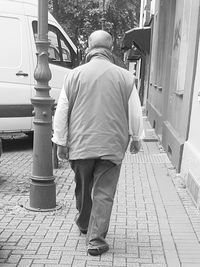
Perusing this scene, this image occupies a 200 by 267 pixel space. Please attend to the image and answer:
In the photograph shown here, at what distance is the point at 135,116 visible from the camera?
3957mm

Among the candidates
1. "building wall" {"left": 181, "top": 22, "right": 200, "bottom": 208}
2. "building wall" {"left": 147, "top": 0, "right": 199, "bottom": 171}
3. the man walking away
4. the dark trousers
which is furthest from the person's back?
"building wall" {"left": 147, "top": 0, "right": 199, "bottom": 171}

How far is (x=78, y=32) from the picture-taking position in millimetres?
22719

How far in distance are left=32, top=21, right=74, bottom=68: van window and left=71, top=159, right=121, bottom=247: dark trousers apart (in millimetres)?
5660

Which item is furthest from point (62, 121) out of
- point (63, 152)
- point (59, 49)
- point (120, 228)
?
point (59, 49)

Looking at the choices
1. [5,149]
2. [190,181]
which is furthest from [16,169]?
[190,181]

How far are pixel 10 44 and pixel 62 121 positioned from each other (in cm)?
513

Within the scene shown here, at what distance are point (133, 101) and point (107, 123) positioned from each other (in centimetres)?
31

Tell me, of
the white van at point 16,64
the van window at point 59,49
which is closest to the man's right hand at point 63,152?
the white van at point 16,64

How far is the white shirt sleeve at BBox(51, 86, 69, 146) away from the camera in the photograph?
3936 mm

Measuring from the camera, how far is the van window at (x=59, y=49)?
31.1 feet

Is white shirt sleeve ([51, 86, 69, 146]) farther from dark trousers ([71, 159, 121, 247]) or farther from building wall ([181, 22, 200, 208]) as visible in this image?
building wall ([181, 22, 200, 208])

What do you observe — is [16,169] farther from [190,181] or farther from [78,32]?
[78,32]

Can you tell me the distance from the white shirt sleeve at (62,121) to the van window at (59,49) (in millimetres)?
5539

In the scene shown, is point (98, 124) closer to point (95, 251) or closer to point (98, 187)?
point (98, 187)
